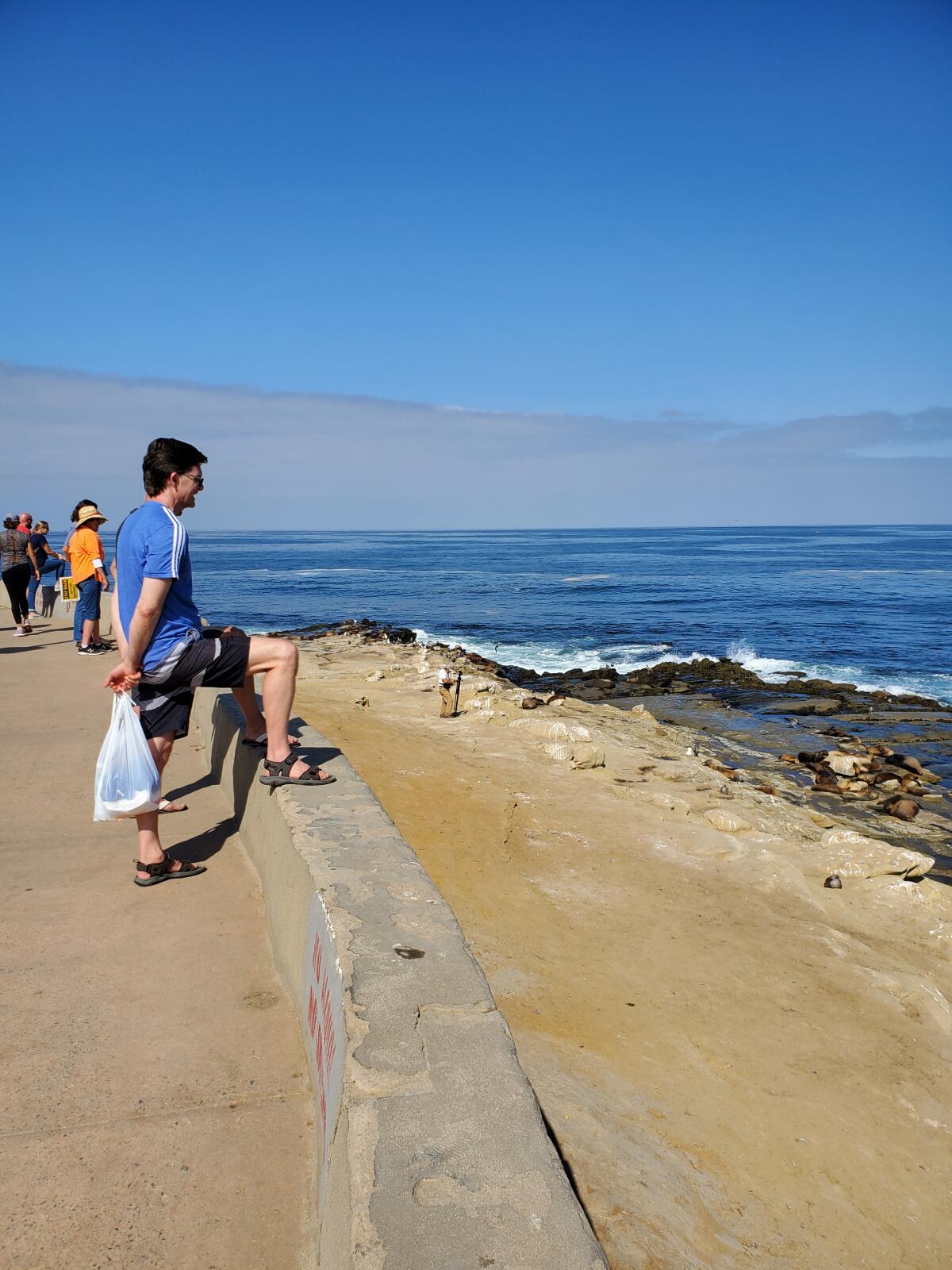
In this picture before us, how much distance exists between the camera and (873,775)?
1059cm

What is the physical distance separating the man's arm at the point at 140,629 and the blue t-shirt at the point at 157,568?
3 centimetres

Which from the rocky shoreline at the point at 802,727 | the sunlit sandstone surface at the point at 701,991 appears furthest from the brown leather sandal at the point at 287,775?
the rocky shoreline at the point at 802,727

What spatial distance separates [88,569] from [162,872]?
6.59 metres

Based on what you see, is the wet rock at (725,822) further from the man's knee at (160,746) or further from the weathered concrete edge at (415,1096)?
the man's knee at (160,746)

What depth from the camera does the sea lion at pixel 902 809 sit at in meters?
9.08

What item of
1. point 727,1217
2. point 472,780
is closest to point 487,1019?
point 727,1217

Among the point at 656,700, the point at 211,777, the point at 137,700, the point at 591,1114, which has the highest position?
the point at 137,700

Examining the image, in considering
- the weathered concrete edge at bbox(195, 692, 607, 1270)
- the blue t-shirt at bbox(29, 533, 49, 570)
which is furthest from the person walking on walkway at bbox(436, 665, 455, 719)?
the blue t-shirt at bbox(29, 533, 49, 570)

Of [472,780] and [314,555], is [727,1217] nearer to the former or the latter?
[472,780]

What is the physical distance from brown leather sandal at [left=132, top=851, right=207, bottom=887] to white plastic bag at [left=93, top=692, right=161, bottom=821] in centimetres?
32

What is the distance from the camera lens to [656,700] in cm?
1549

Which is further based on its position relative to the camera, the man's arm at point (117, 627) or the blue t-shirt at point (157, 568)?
the man's arm at point (117, 627)

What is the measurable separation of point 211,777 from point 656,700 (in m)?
11.5

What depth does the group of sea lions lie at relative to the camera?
9594 millimetres
